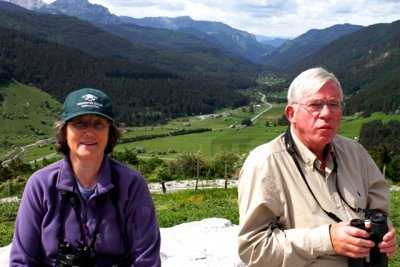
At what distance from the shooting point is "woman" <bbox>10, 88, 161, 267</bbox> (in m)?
3.66

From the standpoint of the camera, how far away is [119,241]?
3.77m

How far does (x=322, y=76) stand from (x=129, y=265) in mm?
2160

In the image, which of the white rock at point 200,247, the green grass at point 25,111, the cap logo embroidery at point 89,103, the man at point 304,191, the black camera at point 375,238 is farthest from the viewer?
the green grass at point 25,111

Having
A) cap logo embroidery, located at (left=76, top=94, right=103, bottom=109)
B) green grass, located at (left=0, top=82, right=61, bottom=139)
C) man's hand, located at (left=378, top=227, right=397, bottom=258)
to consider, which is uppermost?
cap logo embroidery, located at (left=76, top=94, right=103, bottom=109)

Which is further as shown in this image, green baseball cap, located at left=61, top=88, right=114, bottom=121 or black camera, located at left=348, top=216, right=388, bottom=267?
green baseball cap, located at left=61, top=88, right=114, bottom=121

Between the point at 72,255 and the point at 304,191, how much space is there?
5.97 ft

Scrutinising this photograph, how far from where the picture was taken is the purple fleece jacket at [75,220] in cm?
368

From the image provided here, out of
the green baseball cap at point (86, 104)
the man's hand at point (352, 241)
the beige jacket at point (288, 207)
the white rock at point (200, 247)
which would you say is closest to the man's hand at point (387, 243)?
the man's hand at point (352, 241)

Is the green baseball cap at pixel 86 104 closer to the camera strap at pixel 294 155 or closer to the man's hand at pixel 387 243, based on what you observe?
the camera strap at pixel 294 155

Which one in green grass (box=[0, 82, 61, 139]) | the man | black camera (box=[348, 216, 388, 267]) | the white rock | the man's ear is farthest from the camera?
green grass (box=[0, 82, 61, 139])

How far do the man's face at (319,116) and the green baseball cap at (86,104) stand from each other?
1.53 meters

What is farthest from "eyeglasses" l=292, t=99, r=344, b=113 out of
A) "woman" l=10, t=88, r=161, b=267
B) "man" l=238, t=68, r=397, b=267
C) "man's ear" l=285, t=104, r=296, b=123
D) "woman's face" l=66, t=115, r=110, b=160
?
"woman's face" l=66, t=115, r=110, b=160

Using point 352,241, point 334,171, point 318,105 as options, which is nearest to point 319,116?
point 318,105

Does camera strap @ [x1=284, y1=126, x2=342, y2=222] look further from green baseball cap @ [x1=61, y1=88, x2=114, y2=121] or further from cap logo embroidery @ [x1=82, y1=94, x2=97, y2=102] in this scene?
cap logo embroidery @ [x1=82, y1=94, x2=97, y2=102]
